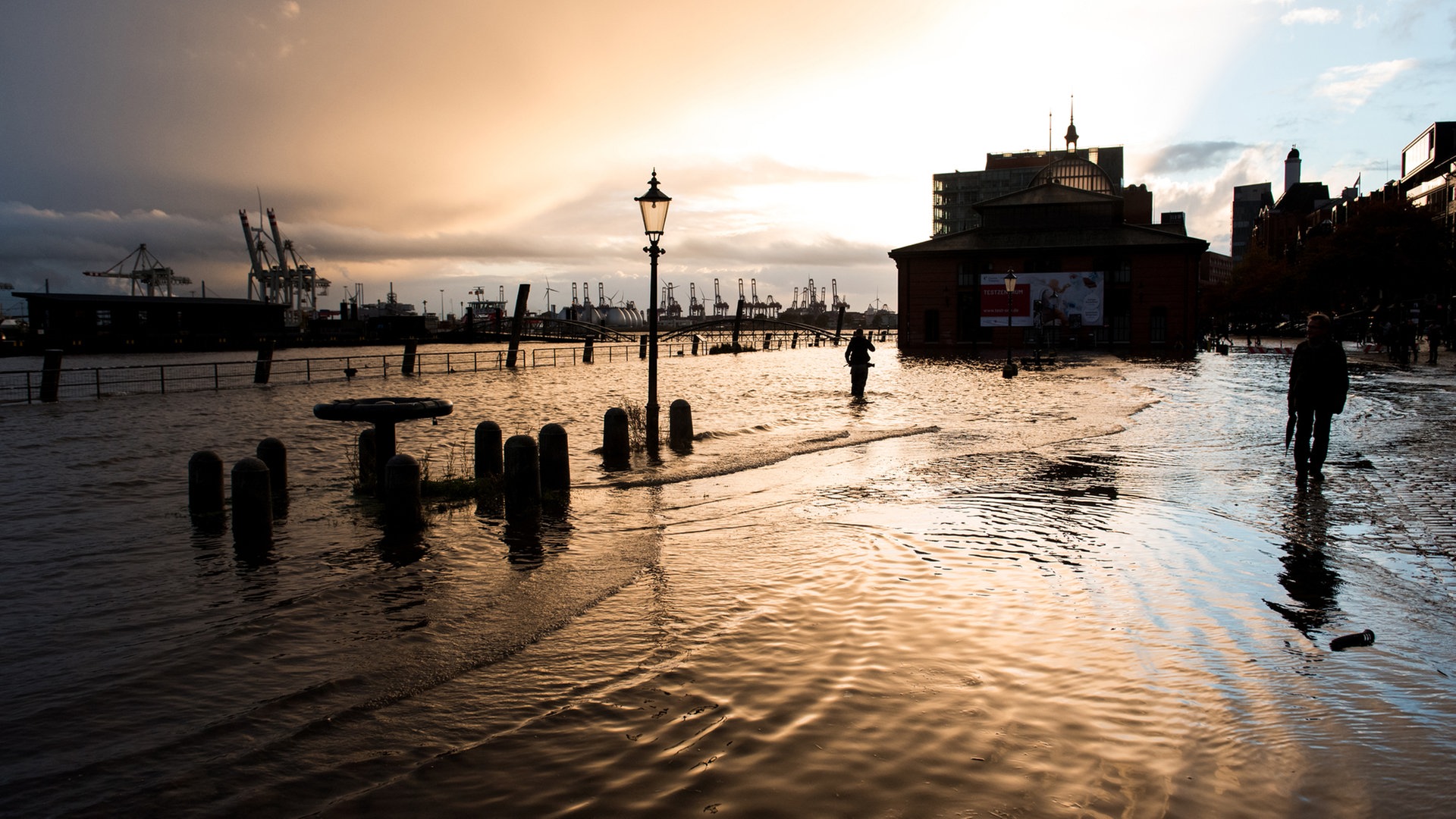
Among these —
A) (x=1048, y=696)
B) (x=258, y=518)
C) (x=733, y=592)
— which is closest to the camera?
(x=1048, y=696)

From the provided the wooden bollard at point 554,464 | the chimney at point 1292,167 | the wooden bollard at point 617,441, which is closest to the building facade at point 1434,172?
the wooden bollard at point 617,441

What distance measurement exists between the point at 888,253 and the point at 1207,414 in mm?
46888

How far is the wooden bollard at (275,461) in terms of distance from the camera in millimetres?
11008

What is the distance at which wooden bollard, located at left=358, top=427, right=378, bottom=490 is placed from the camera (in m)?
11.4

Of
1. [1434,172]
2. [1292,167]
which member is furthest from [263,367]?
[1292,167]

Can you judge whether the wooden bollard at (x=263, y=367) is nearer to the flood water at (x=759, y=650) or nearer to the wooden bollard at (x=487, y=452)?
the flood water at (x=759, y=650)

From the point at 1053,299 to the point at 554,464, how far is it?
54050 mm

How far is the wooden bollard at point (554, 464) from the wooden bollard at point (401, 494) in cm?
206

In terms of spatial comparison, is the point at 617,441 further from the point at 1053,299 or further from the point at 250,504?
the point at 1053,299

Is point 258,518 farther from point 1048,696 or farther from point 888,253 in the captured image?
Result: point 888,253

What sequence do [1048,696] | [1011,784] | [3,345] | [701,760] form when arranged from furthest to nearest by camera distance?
[3,345], [1048,696], [701,760], [1011,784]

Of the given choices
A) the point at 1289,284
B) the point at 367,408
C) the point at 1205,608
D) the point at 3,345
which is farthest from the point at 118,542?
the point at 3,345

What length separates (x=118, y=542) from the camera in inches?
349

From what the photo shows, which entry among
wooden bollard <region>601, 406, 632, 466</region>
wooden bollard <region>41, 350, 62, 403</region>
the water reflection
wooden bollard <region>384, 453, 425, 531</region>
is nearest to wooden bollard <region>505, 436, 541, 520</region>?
wooden bollard <region>384, 453, 425, 531</region>
